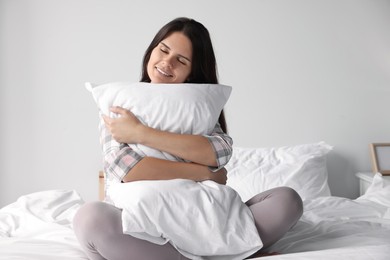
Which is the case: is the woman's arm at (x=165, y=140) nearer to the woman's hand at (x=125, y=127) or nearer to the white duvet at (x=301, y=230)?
the woman's hand at (x=125, y=127)

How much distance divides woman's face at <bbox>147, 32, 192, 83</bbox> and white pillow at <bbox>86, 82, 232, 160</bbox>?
177mm

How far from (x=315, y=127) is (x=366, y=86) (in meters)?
0.40

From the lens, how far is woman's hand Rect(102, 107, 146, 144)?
1339 millimetres

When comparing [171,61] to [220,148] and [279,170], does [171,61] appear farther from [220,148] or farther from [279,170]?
[279,170]

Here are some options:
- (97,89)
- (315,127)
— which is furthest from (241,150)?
(97,89)

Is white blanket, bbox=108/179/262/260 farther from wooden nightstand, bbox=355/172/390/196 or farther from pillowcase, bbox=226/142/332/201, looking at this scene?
wooden nightstand, bbox=355/172/390/196

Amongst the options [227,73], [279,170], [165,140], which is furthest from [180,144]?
[227,73]

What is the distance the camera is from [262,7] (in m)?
2.99

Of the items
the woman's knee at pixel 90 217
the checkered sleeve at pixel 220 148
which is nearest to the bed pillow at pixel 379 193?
the checkered sleeve at pixel 220 148

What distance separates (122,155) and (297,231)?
0.67 m

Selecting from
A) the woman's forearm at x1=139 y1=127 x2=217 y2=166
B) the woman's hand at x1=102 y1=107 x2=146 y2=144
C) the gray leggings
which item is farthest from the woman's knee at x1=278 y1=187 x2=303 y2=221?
the woman's hand at x1=102 y1=107 x2=146 y2=144

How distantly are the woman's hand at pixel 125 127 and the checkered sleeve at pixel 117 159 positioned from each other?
1.1 inches

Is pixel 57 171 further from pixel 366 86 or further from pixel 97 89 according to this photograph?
pixel 366 86

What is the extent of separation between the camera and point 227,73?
118 inches
